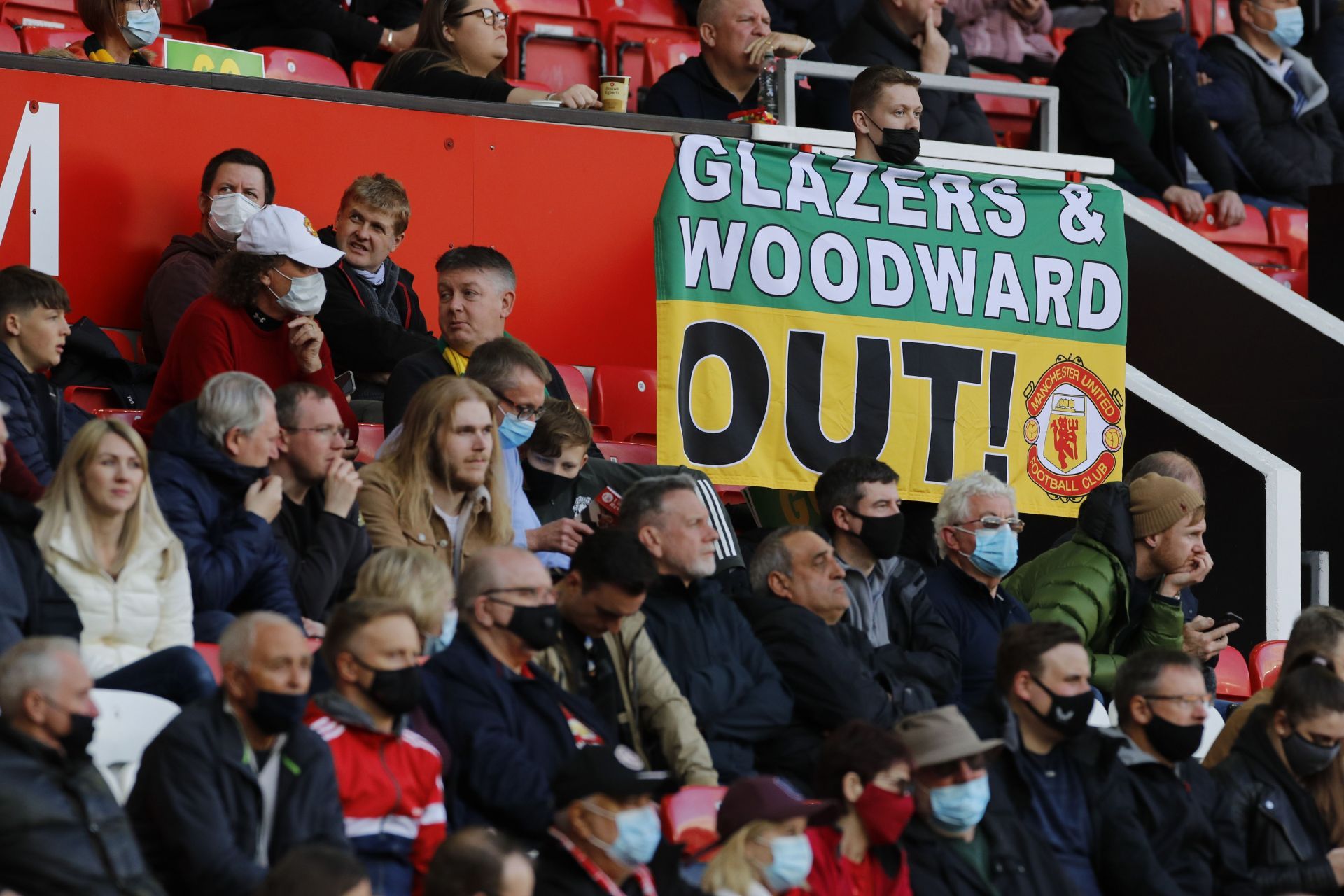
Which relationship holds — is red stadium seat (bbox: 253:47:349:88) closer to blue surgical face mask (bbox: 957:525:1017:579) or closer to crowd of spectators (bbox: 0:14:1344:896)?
crowd of spectators (bbox: 0:14:1344:896)

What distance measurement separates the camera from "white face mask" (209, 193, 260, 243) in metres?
7.60

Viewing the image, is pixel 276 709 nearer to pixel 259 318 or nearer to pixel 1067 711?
pixel 1067 711

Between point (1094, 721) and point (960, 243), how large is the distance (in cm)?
236

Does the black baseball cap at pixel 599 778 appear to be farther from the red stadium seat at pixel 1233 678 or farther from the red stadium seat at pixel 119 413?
the red stadium seat at pixel 1233 678

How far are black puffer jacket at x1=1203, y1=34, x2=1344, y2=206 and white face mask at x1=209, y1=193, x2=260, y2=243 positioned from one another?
6708 mm

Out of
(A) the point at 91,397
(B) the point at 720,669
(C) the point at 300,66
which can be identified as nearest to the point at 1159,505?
(B) the point at 720,669

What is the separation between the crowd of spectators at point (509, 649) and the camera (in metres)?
4.74

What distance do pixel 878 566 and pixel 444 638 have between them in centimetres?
189

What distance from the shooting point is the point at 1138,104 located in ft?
38.3

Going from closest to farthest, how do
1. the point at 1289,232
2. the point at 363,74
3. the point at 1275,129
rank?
the point at 363,74 → the point at 1289,232 → the point at 1275,129

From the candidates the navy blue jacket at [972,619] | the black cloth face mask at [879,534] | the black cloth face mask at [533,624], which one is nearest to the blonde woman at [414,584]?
the black cloth face mask at [533,624]

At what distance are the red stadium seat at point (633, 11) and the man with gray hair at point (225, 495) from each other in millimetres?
5767

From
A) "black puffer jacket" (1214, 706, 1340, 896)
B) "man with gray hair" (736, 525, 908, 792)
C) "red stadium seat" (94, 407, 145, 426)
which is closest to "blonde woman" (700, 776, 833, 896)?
"man with gray hair" (736, 525, 908, 792)

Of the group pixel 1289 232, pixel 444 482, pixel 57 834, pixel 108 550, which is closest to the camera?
pixel 57 834
